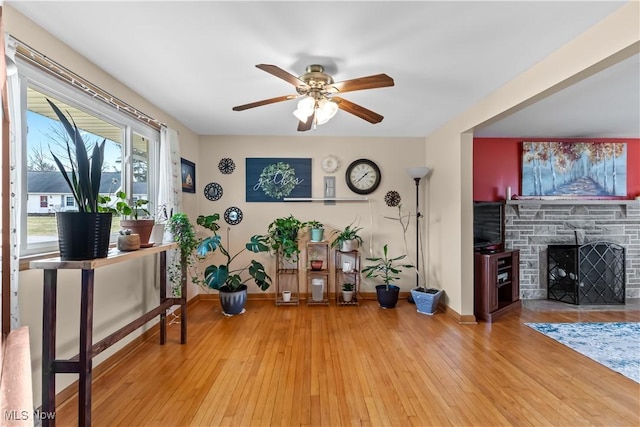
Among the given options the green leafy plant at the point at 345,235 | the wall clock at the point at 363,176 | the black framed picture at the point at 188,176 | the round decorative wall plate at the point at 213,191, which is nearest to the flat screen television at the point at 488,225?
the wall clock at the point at 363,176

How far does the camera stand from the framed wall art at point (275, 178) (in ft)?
13.7

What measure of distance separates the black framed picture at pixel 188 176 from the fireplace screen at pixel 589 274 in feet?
16.7

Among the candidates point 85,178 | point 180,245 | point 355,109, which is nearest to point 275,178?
point 180,245

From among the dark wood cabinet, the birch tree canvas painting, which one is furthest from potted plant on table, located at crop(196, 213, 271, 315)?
the birch tree canvas painting

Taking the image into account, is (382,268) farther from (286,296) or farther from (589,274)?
(589,274)

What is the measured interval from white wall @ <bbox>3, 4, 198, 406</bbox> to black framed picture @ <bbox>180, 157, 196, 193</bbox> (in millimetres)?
538

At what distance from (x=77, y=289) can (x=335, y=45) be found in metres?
2.37

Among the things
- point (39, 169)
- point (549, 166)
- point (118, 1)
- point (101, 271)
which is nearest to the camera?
point (118, 1)

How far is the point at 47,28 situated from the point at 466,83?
296 cm

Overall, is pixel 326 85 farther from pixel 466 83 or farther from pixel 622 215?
pixel 622 215

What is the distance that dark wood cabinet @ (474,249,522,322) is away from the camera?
3398 millimetres

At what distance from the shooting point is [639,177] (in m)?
4.27

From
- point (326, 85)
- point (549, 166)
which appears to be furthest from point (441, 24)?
point (549, 166)

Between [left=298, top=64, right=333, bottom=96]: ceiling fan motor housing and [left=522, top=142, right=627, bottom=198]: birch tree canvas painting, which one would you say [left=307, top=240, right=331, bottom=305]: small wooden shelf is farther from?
[left=522, top=142, right=627, bottom=198]: birch tree canvas painting
